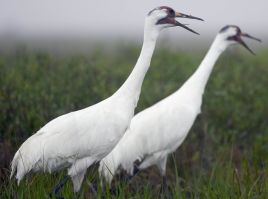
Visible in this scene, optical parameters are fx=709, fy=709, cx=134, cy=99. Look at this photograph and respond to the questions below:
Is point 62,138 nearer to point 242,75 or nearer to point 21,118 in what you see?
point 21,118

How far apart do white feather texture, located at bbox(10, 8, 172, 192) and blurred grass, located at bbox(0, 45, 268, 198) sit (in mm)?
150

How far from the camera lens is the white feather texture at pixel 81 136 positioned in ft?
18.9

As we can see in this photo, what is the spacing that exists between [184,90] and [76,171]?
6.64 feet

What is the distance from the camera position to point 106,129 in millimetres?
5852

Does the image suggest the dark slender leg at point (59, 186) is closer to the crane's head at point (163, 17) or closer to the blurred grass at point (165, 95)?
the blurred grass at point (165, 95)

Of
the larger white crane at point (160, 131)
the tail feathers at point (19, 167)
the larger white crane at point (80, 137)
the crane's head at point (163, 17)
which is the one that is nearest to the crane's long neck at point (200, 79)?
the larger white crane at point (160, 131)

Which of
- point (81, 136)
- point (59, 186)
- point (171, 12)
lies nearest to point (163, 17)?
point (171, 12)

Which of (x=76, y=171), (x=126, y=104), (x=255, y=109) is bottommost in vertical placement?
(x=255, y=109)

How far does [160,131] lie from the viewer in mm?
7184

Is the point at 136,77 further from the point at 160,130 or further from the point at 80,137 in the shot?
the point at 160,130

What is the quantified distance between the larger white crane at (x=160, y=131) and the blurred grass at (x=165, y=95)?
0.23 m

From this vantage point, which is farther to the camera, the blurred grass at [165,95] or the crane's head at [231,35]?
the crane's head at [231,35]

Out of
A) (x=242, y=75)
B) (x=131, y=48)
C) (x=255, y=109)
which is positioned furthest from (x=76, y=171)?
(x=131, y=48)

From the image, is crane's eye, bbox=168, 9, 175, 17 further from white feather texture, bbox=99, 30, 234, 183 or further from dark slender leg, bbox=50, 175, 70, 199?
dark slender leg, bbox=50, 175, 70, 199
